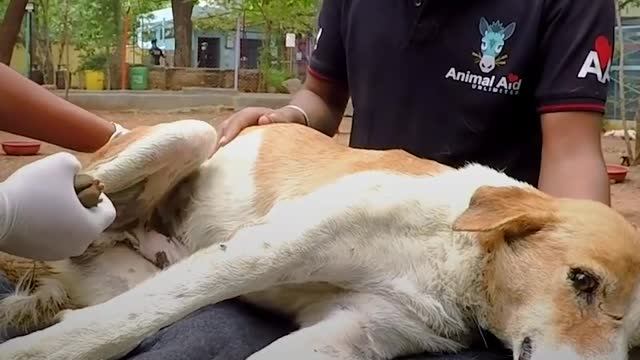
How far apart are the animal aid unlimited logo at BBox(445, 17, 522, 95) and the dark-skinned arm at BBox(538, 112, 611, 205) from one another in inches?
4.1

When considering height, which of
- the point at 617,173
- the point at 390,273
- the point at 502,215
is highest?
the point at 502,215

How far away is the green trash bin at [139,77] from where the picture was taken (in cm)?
693

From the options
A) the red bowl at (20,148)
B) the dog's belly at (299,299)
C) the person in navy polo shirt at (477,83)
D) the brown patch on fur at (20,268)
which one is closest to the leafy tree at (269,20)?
the red bowl at (20,148)

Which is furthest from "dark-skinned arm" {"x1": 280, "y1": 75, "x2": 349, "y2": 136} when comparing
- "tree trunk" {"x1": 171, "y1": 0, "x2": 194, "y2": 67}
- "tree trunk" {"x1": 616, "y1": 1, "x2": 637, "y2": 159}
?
"tree trunk" {"x1": 171, "y1": 0, "x2": 194, "y2": 67}

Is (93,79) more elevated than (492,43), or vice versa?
(492,43)

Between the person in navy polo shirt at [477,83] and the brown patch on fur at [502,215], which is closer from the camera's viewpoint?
the brown patch on fur at [502,215]

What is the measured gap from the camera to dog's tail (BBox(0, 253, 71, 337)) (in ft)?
4.43

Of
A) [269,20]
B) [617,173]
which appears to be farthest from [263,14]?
[617,173]

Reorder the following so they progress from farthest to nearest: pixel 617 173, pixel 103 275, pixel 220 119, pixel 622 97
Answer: pixel 622 97 < pixel 617 173 < pixel 220 119 < pixel 103 275

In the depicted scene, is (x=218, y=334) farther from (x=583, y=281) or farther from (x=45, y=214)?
(x=583, y=281)

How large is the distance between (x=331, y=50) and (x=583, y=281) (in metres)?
1.05

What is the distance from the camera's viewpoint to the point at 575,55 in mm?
1581

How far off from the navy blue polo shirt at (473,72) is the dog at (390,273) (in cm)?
31

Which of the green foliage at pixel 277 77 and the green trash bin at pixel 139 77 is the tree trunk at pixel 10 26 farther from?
the green trash bin at pixel 139 77
